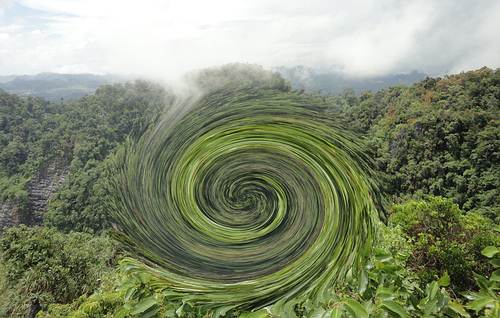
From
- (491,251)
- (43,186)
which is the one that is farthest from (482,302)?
(43,186)

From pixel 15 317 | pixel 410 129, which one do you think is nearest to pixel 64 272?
pixel 15 317

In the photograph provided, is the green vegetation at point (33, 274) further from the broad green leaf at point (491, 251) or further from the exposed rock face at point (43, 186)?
the exposed rock face at point (43, 186)

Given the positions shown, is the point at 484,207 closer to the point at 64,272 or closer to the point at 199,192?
the point at 64,272

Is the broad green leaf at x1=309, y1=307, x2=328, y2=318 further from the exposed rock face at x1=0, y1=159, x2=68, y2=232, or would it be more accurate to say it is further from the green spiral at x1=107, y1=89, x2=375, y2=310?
the exposed rock face at x1=0, y1=159, x2=68, y2=232

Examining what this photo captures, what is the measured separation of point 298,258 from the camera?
2.55ft

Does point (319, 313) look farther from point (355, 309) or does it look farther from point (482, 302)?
point (482, 302)

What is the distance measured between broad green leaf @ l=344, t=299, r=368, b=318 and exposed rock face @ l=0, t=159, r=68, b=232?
73.7m

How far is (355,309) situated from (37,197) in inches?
3034

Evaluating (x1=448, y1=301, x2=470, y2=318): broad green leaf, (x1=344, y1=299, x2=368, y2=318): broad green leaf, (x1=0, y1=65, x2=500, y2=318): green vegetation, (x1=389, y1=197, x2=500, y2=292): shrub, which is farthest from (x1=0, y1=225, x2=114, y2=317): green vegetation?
(x1=344, y1=299, x2=368, y2=318): broad green leaf

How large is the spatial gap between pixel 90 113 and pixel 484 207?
5810 cm

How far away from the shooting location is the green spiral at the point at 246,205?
77 cm

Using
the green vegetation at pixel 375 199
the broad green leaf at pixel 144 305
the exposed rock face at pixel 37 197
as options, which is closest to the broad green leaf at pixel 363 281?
the green vegetation at pixel 375 199

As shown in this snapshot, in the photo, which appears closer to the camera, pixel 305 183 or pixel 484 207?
pixel 305 183

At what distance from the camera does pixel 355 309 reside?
693 mm
